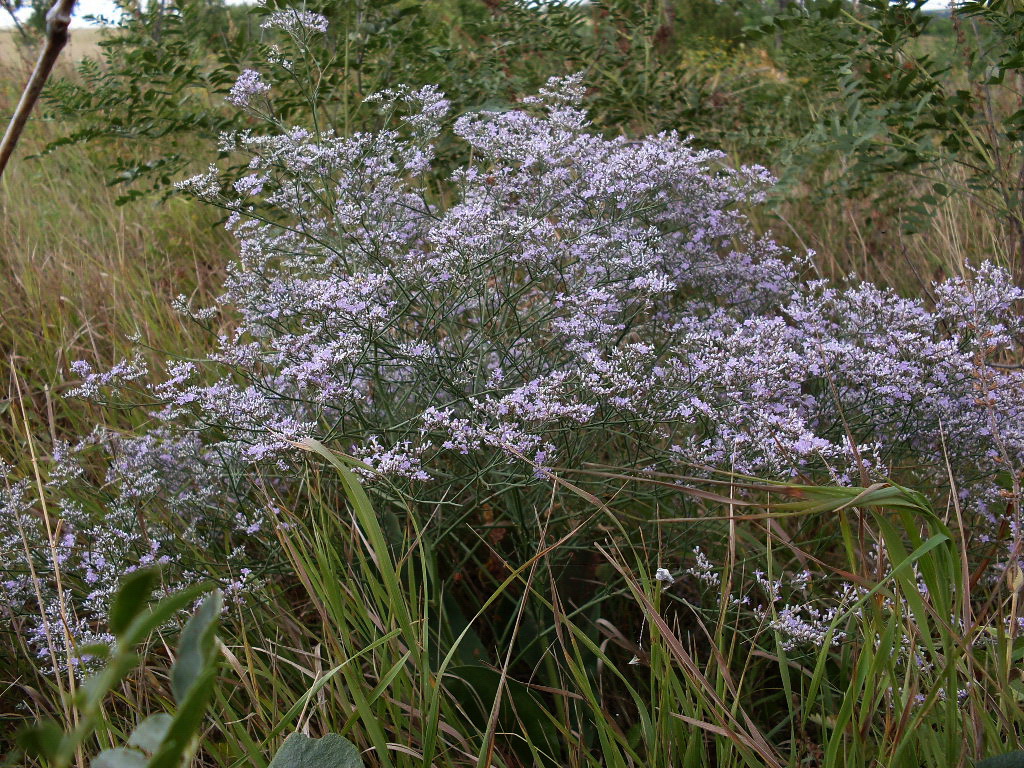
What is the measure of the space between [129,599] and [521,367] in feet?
6.98

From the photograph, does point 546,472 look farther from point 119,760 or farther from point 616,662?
point 119,760

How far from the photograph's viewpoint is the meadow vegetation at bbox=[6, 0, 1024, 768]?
5.29 feet

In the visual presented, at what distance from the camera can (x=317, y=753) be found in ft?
4.22

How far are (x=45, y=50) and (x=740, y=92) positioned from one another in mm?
4356

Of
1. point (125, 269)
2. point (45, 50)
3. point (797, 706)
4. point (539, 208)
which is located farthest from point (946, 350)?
point (125, 269)

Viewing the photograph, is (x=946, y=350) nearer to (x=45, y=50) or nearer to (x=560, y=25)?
(x=45, y=50)

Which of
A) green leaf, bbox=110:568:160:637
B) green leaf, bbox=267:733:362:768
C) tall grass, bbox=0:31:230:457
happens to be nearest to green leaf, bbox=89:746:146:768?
green leaf, bbox=110:568:160:637

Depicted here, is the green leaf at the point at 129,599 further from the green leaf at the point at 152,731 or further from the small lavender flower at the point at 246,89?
the small lavender flower at the point at 246,89

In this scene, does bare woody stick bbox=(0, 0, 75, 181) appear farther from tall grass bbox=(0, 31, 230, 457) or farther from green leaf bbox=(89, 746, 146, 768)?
tall grass bbox=(0, 31, 230, 457)

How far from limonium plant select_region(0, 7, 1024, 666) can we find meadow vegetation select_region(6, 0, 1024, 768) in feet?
0.05

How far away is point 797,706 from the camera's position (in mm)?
2043

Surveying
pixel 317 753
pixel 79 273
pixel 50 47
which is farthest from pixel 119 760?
pixel 79 273

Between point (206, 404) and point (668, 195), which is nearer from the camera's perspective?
point (206, 404)

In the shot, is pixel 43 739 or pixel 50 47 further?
pixel 50 47
